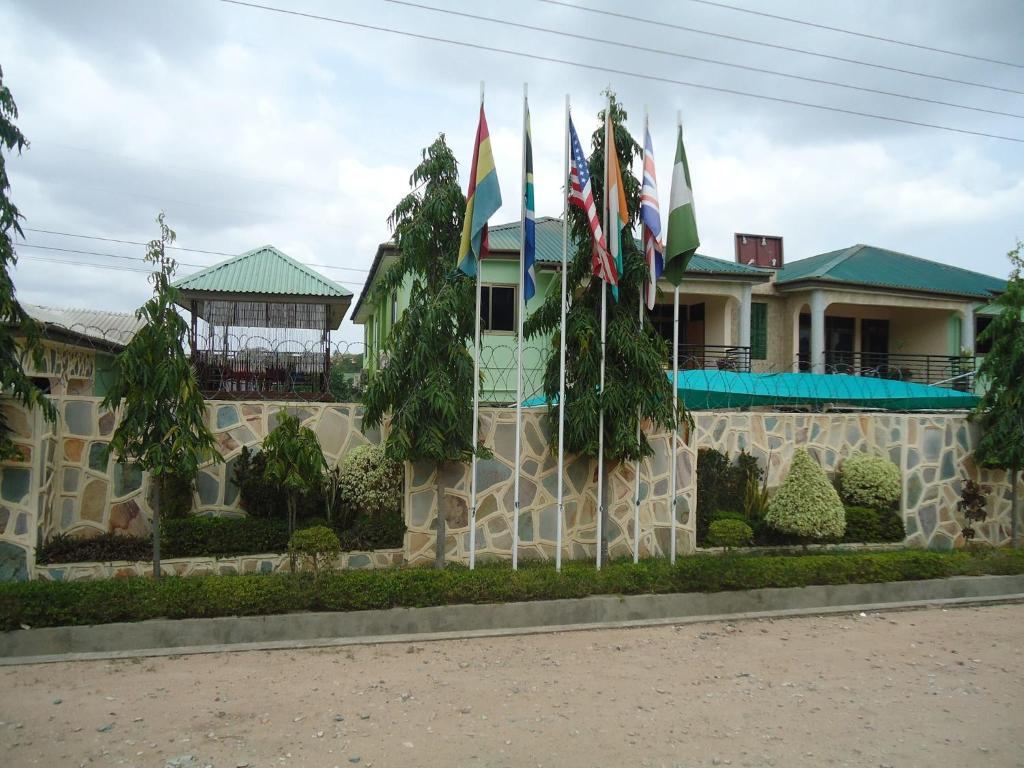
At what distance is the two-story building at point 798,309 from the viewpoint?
18.3m

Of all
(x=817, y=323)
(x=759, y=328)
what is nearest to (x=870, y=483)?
(x=817, y=323)

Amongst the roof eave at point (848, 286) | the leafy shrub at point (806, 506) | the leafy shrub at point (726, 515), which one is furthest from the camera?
the roof eave at point (848, 286)

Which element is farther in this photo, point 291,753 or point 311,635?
point 311,635

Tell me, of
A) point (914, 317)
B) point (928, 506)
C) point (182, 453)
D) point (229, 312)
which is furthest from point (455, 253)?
point (914, 317)

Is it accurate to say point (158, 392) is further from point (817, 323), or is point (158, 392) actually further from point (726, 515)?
point (817, 323)

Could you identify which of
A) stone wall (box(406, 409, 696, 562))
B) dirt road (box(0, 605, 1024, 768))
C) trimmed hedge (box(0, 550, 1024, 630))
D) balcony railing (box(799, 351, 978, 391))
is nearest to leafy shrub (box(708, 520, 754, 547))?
trimmed hedge (box(0, 550, 1024, 630))

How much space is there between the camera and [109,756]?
489cm

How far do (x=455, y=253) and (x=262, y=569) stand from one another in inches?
175

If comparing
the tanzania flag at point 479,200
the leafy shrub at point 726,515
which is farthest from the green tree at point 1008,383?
the tanzania flag at point 479,200

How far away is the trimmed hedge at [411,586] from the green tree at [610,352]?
124cm

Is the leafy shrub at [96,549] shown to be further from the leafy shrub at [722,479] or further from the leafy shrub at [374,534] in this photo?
the leafy shrub at [722,479]

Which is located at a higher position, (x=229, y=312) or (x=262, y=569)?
(x=229, y=312)

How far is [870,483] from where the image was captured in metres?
12.1

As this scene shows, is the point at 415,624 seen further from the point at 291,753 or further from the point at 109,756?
the point at 109,756
